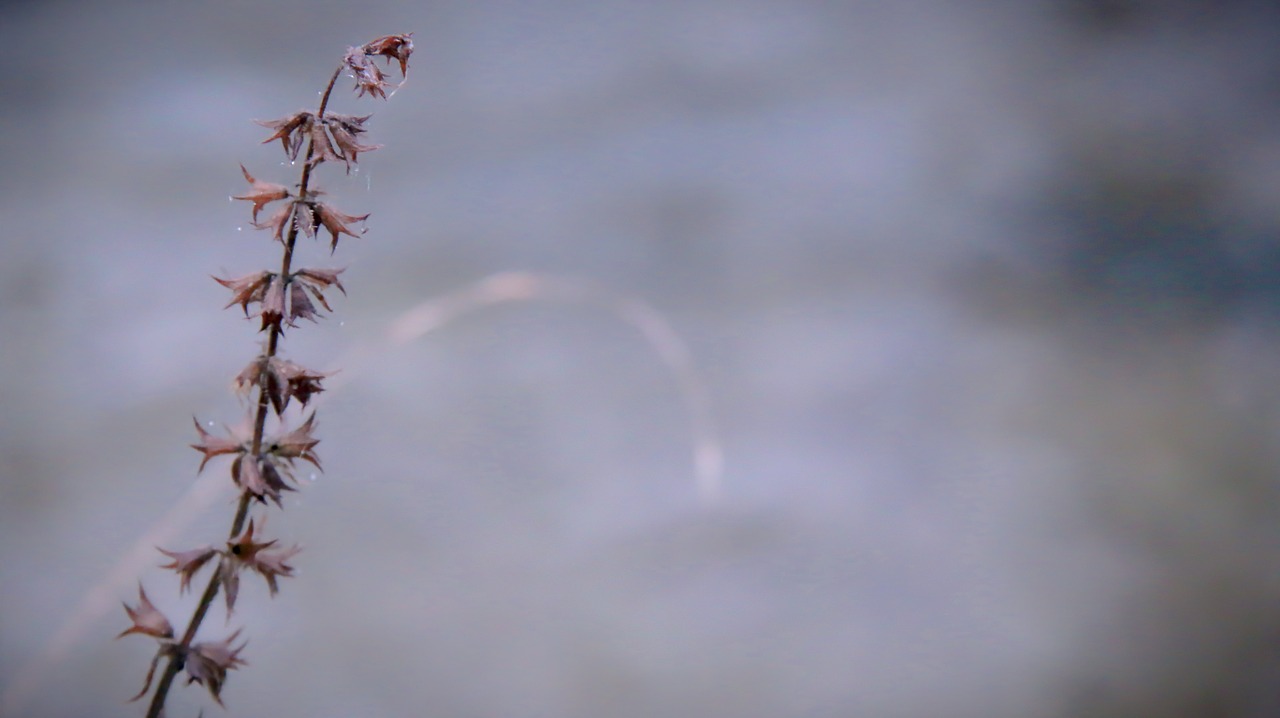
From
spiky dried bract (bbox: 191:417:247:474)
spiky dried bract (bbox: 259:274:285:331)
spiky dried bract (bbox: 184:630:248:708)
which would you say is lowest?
spiky dried bract (bbox: 184:630:248:708)

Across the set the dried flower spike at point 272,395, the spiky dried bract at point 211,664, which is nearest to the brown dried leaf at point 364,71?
the dried flower spike at point 272,395

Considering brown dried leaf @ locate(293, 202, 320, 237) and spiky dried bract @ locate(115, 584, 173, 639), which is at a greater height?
brown dried leaf @ locate(293, 202, 320, 237)

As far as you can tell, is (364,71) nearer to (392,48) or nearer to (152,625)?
(392,48)

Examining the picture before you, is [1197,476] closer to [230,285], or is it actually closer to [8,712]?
[230,285]

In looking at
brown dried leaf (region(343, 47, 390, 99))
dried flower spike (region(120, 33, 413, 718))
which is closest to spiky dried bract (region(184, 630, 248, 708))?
dried flower spike (region(120, 33, 413, 718))

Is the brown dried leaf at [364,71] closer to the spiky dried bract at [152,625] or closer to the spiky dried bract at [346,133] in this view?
the spiky dried bract at [346,133]

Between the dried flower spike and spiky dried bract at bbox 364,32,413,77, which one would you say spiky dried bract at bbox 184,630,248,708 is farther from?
spiky dried bract at bbox 364,32,413,77

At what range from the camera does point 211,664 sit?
0.17 m

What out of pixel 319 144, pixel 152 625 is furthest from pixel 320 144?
pixel 152 625

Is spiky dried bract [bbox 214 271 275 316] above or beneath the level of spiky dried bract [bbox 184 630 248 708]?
above

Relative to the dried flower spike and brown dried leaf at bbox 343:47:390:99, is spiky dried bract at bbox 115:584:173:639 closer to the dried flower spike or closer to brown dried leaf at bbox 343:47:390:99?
the dried flower spike

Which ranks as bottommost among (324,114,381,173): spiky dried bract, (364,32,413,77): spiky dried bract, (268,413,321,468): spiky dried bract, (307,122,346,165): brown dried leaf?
(268,413,321,468): spiky dried bract

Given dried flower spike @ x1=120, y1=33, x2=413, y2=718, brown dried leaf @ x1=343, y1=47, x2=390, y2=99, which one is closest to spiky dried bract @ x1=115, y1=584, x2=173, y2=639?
dried flower spike @ x1=120, y1=33, x2=413, y2=718

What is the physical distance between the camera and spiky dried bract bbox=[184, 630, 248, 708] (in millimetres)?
167
